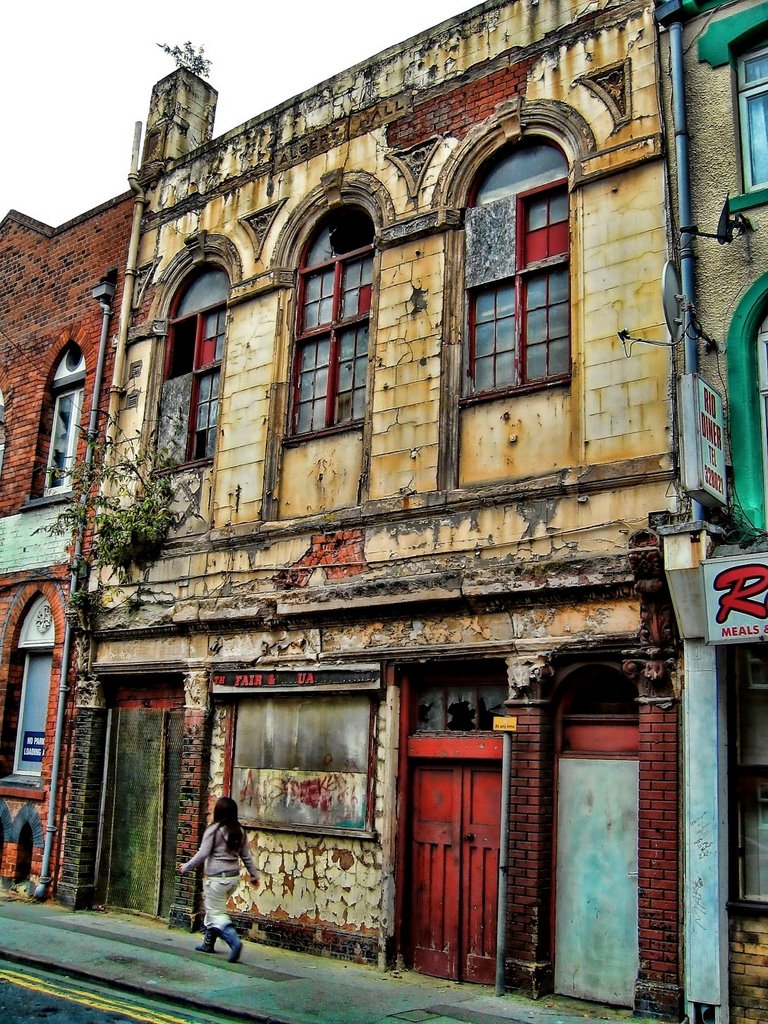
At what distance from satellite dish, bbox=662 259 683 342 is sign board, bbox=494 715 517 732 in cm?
363

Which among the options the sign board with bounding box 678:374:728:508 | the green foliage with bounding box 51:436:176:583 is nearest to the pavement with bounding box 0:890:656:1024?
the sign board with bounding box 678:374:728:508

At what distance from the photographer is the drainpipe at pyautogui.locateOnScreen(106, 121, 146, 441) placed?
47.3ft

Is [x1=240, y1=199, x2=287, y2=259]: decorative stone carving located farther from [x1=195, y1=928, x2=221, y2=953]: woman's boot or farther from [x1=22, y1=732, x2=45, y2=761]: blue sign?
[x1=195, y1=928, x2=221, y2=953]: woman's boot

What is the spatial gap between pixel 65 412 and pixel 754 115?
10864 mm

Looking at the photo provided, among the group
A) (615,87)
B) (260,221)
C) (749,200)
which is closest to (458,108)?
(615,87)

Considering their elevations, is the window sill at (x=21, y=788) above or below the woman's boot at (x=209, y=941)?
above

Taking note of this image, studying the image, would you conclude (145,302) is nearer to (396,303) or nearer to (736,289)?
(396,303)

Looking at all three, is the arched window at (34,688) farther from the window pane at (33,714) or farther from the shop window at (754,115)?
the shop window at (754,115)

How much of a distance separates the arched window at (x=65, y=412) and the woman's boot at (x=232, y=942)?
7755 millimetres

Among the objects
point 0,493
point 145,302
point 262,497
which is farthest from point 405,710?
point 0,493

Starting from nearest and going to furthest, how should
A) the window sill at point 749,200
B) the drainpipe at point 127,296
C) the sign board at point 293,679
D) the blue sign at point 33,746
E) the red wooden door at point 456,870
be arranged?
the window sill at point 749,200 → the red wooden door at point 456,870 → the sign board at point 293,679 → the drainpipe at point 127,296 → the blue sign at point 33,746

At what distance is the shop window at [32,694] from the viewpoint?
14.8 meters

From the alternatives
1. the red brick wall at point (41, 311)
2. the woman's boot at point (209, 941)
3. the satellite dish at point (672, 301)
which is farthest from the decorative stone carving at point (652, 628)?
the red brick wall at point (41, 311)

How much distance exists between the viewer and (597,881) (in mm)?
8672
